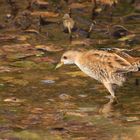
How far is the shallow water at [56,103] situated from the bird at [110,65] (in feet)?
0.99

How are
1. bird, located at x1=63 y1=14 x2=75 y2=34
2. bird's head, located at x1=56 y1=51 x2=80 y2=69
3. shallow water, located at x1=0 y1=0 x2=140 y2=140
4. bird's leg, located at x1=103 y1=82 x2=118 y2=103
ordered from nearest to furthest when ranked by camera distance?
shallow water, located at x1=0 y1=0 x2=140 y2=140, bird's leg, located at x1=103 y1=82 x2=118 y2=103, bird's head, located at x1=56 y1=51 x2=80 y2=69, bird, located at x1=63 y1=14 x2=75 y2=34

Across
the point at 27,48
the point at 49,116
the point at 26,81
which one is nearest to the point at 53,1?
the point at 27,48

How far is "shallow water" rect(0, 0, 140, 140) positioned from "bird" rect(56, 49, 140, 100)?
0.99 ft

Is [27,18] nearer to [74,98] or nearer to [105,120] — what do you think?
[74,98]

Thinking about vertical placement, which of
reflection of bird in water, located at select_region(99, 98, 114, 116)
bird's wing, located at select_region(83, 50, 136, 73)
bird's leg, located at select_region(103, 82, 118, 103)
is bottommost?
reflection of bird in water, located at select_region(99, 98, 114, 116)

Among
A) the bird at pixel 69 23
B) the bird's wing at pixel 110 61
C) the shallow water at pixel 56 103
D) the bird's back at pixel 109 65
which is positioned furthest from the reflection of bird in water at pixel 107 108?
the bird at pixel 69 23

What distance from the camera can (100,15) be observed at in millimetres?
13594

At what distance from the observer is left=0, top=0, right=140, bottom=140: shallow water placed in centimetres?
796

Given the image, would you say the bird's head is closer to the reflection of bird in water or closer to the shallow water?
the shallow water

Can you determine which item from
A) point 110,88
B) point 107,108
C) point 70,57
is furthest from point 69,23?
point 107,108

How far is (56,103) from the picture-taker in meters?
9.00

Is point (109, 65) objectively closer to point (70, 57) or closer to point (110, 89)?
point (110, 89)

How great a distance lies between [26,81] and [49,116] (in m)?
1.49

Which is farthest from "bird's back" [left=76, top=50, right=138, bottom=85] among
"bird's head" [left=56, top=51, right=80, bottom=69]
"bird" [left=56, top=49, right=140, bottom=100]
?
"bird's head" [left=56, top=51, right=80, bottom=69]
